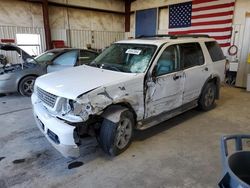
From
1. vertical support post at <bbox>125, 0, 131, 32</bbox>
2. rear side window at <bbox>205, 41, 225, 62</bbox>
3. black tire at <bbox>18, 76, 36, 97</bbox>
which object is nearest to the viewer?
rear side window at <bbox>205, 41, 225, 62</bbox>

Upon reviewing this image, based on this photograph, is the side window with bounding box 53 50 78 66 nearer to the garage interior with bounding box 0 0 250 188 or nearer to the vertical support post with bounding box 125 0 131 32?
the garage interior with bounding box 0 0 250 188

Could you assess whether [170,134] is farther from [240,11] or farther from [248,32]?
[240,11]

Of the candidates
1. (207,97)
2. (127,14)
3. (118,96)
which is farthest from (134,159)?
(127,14)

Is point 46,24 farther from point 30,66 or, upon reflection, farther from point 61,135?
point 61,135

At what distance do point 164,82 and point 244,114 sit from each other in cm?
239

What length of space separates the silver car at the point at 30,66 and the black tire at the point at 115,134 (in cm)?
356

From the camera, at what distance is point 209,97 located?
4.52m

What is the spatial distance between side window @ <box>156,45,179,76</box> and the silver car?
3304 millimetres

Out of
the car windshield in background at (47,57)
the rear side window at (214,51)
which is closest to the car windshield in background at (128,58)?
the rear side window at (214,51)

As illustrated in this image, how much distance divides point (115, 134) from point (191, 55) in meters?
2.19

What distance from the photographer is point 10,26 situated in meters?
7.69

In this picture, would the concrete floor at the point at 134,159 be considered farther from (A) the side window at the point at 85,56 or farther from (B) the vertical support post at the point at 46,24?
(B) the vertical support post at the point at 46,24

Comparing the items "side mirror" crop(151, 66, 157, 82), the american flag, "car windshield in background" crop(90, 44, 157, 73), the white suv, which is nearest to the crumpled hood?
the white suv

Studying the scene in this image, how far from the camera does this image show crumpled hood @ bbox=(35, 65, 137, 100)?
2410mm
